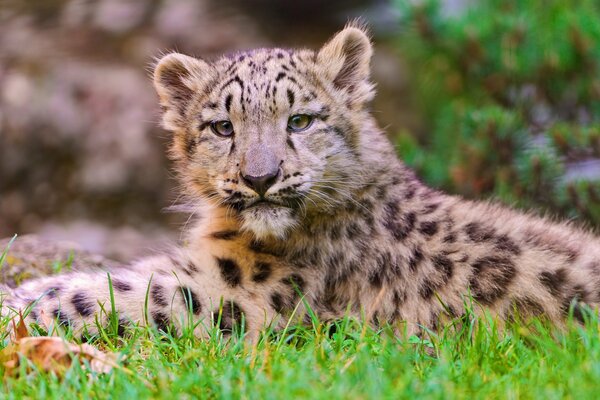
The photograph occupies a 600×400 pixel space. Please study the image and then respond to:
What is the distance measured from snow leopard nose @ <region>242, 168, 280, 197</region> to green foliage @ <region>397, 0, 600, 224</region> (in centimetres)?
444

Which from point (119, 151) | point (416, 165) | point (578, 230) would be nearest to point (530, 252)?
point (578, 230)

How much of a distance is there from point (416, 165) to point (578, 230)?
3623 mm

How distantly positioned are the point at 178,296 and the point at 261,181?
904mm

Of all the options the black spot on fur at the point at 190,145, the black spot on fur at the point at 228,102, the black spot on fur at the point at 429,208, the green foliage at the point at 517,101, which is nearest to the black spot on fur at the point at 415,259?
the black spot on fur at the point at 429,208

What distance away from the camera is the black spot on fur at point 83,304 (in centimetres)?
613

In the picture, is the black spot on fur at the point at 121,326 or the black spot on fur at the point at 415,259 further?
the black spot on fur at the point at 415,259

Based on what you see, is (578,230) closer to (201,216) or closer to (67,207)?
(201,216)

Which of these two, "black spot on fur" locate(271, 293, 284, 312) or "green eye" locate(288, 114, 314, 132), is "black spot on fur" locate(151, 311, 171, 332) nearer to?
"black spot on fur" locate(271, 293, 284, 312)

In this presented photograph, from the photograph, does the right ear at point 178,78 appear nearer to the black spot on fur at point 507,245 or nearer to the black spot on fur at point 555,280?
the black spot on fur at point 507,245

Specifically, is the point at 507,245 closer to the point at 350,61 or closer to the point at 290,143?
the point at 290,143

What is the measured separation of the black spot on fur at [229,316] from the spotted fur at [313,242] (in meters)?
0.01

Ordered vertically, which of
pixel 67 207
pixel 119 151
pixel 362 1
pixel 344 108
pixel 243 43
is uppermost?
pixel 362 1

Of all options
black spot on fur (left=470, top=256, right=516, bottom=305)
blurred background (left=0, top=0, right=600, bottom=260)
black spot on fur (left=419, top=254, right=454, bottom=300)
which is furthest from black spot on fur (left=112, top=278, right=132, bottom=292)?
blurred background (left=0, top=0, right=600, bottom=260)

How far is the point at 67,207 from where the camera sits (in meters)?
14.1
